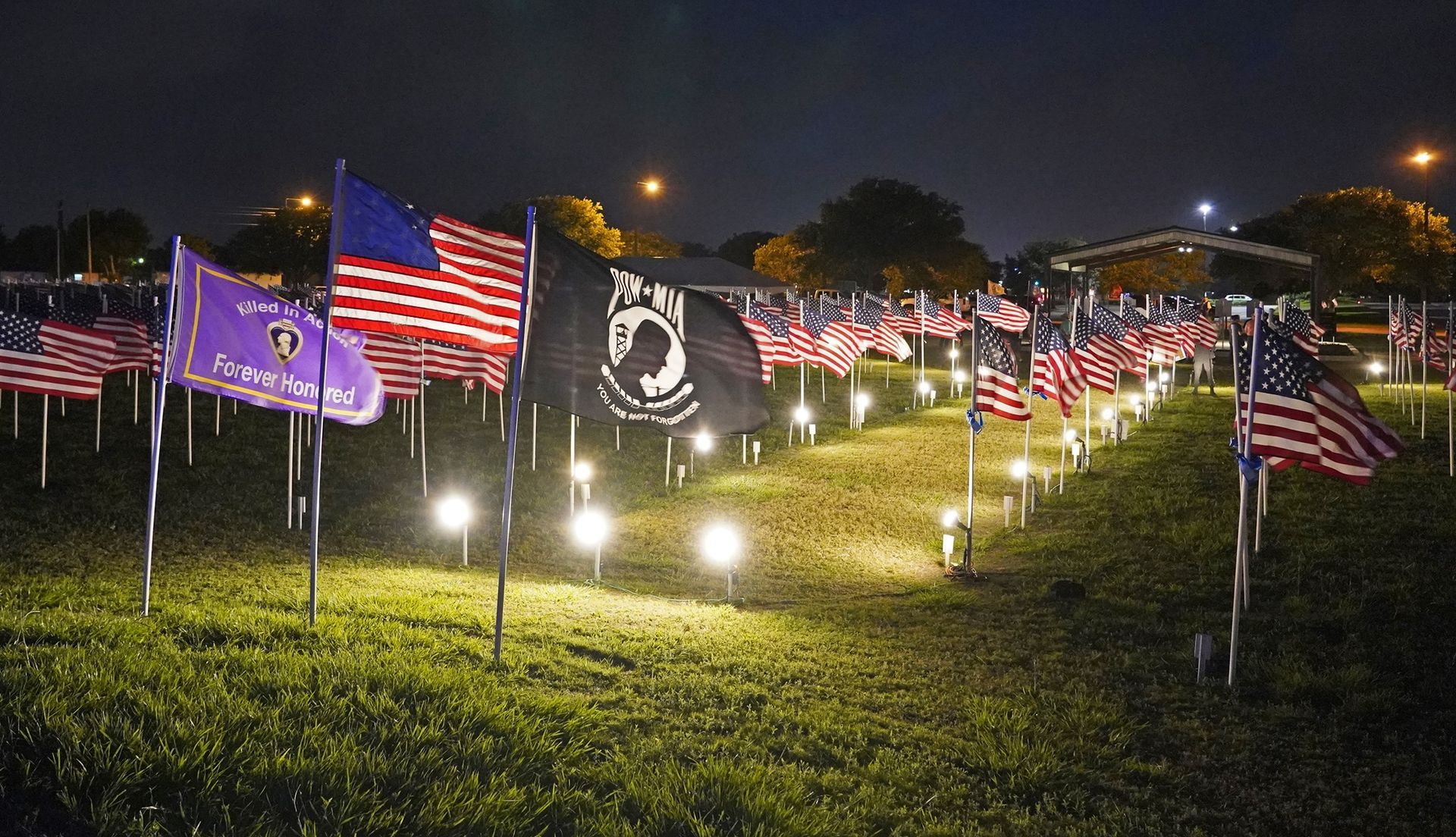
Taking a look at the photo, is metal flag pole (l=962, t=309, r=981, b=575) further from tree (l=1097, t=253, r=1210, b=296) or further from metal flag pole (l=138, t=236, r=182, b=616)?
tree (l=1097, t=253, r=1210, b=296)

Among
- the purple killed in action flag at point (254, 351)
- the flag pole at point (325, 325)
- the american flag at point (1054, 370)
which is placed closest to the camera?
the flag pole at point (325, 325)

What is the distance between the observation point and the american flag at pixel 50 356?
17453mm

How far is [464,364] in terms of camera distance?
78.1 ft

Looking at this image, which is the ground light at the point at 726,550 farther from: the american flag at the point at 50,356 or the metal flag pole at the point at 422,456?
the american flag at the point at 50,356

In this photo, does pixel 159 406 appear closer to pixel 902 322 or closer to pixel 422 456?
pixel 422 456

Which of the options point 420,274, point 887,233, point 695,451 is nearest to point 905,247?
point 887,233

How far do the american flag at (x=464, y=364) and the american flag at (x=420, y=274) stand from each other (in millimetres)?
12972

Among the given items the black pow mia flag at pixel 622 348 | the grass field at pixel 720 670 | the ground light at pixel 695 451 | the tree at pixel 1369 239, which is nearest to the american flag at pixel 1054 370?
the grass field at pixel 720 670

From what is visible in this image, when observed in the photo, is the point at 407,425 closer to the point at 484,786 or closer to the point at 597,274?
the point at 597,274

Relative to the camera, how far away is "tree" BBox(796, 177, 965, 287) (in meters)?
95.6

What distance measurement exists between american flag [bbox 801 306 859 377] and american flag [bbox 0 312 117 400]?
1747cm

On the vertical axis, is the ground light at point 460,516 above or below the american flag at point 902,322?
below

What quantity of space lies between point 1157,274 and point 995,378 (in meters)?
89.9

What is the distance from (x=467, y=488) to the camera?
21.4m
